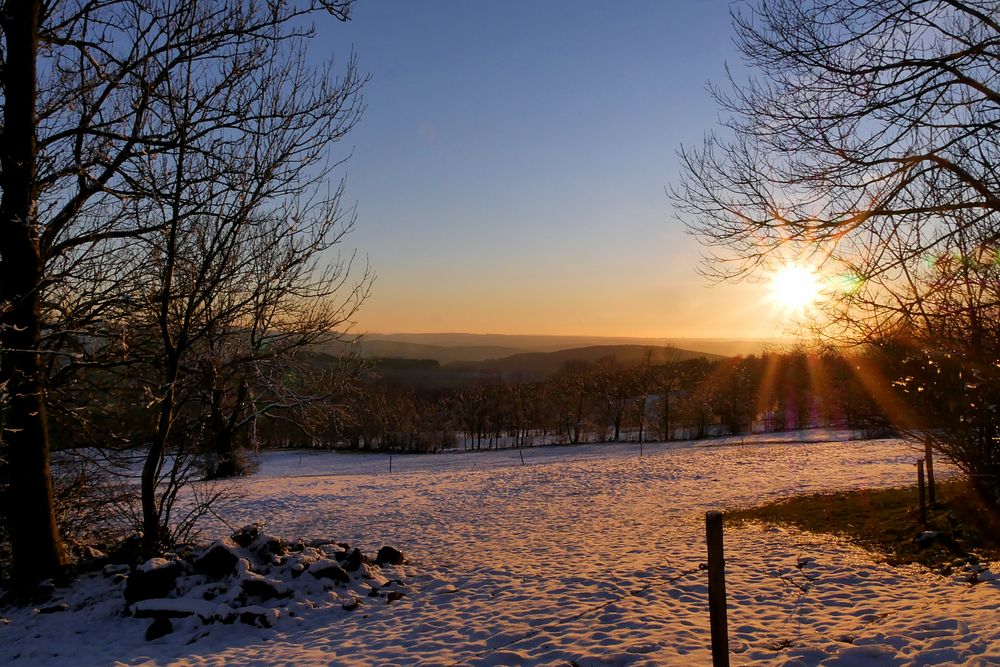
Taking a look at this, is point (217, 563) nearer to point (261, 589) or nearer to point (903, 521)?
point (261, 589)

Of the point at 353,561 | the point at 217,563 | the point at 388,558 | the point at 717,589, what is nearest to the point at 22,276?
the point at 217,563

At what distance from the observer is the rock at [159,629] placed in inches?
278

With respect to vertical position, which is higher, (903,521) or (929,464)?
(929,464)

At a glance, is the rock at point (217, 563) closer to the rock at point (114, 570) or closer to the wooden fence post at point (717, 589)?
the rock at point (114, 570)

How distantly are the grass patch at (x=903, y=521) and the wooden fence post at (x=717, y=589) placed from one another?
22.2ft

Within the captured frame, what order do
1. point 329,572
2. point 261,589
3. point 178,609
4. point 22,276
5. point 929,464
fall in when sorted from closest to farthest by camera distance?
point 22,276
point 178,609
point 261,589
point 329,572
point 929,464

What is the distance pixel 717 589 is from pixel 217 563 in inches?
274

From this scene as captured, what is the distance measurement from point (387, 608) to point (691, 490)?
17.2 meters

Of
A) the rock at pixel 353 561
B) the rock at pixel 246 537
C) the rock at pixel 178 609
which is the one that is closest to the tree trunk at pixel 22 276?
the rock at pixel 178 609

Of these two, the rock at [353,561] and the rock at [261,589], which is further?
the rock at [353,561]

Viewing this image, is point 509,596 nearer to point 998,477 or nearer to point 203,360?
point 203,360

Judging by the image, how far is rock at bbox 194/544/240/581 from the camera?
27.5ft

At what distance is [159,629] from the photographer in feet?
23.5

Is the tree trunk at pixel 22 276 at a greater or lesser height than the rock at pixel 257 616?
greater
